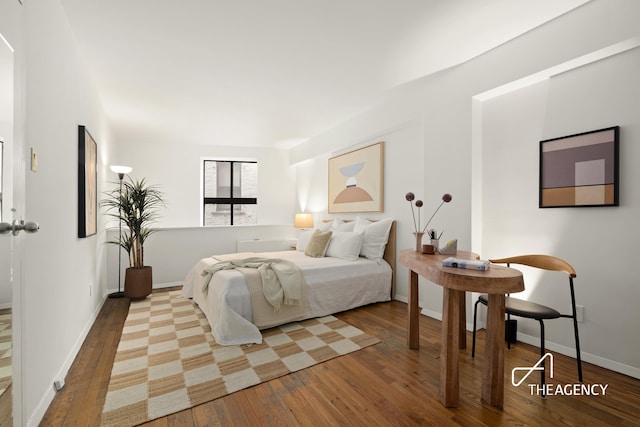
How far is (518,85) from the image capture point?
2518 mm

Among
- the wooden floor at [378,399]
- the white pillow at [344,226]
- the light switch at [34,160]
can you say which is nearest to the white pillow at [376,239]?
the white pillow at [344,226]

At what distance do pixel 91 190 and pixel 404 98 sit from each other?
3503 millimetres

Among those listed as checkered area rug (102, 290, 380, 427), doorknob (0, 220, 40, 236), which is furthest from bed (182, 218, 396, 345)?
doorknob (0, 220, 40, 236)

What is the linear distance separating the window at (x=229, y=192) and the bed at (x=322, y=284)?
2.34 meters

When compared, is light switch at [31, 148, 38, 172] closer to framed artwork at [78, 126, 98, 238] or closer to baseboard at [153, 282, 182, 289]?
framed artwork at [78, 126, 98, 238]

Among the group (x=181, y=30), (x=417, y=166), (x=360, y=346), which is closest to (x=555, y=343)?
(x=360, y=346)

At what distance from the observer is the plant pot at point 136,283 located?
373cm

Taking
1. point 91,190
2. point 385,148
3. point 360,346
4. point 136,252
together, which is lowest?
point 360,346

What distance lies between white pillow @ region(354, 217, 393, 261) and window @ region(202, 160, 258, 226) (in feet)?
10.8

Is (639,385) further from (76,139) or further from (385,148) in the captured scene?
(76,139)

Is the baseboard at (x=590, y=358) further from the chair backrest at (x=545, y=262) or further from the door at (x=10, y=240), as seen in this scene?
the door at (x=10, y=240)

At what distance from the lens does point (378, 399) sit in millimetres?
1780

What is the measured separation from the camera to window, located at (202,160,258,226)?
623cm

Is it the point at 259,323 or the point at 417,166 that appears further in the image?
the point at 417,166
